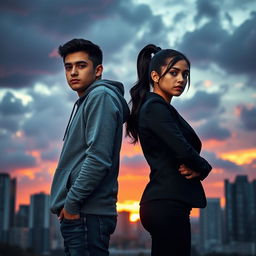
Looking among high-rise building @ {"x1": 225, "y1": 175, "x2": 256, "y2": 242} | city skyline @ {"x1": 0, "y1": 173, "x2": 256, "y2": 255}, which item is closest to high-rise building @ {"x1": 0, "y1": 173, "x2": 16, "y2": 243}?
city skyline @ {"x1": 0, "y1": 173, "x2": 256, "y2": 255}

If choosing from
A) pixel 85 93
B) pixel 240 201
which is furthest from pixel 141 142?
pixel 240 201

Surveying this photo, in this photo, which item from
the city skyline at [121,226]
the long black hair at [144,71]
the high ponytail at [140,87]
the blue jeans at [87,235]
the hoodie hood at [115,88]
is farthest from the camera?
the city skyline at [121,226]

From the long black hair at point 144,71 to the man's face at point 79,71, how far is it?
1.15 ft

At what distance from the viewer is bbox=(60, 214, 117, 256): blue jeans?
11.3ft

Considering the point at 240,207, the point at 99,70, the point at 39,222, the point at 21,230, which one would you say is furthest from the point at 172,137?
the point at 240,207

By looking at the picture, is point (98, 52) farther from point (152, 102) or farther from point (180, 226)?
point (180, 226)

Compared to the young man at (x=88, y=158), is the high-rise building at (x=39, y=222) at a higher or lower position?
higher

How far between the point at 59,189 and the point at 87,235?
34 centimetres

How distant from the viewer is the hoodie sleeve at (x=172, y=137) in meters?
3.60

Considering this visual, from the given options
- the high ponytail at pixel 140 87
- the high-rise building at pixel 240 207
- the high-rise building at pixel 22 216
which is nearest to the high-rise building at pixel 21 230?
the high-rise building at pixel 22 216

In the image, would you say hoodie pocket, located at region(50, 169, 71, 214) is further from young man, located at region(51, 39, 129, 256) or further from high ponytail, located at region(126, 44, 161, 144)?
high ponytail, located at region(126, 44, 161, 144)

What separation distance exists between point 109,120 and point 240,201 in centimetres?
17916

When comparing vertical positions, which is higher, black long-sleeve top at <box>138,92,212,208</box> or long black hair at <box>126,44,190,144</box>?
long black hair at <box>126,44,190,144</box>

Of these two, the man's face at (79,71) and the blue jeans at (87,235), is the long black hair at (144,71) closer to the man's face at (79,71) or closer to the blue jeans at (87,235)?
the man's face at (79,71)
